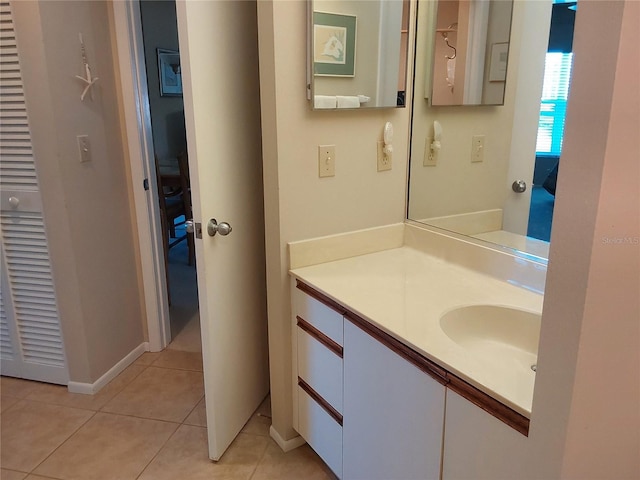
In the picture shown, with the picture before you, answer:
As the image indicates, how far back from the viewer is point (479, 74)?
1.72 m

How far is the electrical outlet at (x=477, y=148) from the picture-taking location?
1.74 m

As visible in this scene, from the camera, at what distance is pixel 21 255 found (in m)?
2.22

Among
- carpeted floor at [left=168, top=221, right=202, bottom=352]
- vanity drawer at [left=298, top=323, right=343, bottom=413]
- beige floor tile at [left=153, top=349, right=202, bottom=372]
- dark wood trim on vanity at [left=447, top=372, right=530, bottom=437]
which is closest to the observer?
dark wood trim on vanity at [left=447, top=372, right=530, bottom=437]

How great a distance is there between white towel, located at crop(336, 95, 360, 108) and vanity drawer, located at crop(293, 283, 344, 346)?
0.63m

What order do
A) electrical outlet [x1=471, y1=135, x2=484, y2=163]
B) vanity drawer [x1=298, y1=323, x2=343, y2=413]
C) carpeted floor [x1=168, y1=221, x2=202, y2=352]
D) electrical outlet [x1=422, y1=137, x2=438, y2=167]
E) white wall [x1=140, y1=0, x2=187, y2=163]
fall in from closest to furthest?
vanity drawer [x1=298, y1=323, x2=343, y2=413], electrical outlet [x1=471, y1=135, x2=484, y2=163], electrical outlet [x1=422, y1=137, x2=438, y2=167], carpeted floor [x1=168, y1=221, x2=202, y2=352], white wall [x1=140, y1=0, x2=187, y2=163]

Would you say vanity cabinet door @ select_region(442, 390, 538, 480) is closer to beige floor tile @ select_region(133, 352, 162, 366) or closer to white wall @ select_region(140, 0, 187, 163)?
beige floor tile @ select_region(133, 352, 162, 366)

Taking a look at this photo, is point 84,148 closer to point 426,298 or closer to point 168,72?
point 426,298

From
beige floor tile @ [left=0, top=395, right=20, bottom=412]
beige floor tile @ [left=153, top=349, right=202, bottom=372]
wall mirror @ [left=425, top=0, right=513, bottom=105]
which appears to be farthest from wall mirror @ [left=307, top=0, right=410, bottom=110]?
beige floor tile @ [left=0, top=395, right=20, bottom=412]

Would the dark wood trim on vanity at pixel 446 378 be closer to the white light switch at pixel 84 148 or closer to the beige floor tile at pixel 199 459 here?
the beige floor tile at pixel 199 459

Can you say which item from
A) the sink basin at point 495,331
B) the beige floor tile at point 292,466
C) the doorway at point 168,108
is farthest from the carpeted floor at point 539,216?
the doorway at point 168,108

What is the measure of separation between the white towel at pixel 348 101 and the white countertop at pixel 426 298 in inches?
21.6

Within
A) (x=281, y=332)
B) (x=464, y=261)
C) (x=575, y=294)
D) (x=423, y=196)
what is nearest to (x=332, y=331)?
(x=281, y=332)

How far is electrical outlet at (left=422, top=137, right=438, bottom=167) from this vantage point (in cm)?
186

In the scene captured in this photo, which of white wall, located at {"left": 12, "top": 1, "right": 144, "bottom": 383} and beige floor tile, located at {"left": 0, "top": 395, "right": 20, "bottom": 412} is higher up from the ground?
white wall, located at {"left": 12, "top": 1, "right": 144, "bottom": 383}
